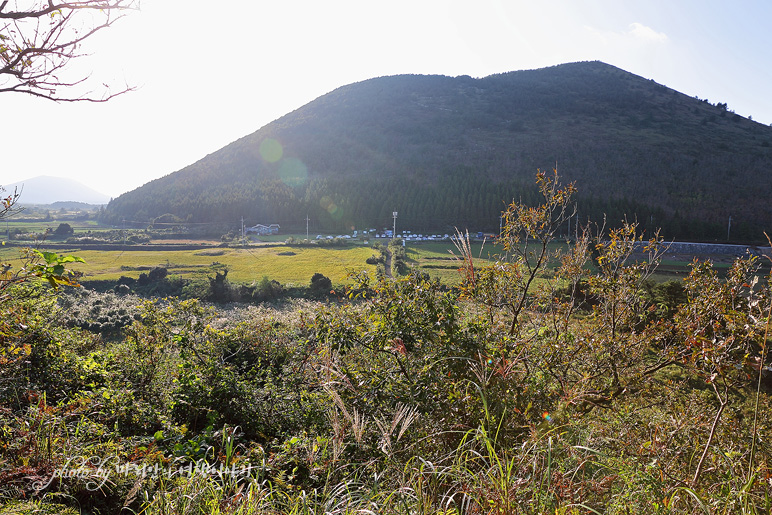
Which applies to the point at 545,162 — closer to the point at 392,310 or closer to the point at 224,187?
the point at 224,187

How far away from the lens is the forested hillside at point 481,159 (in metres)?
67.6

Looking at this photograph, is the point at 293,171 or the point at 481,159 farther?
the point at 293,171

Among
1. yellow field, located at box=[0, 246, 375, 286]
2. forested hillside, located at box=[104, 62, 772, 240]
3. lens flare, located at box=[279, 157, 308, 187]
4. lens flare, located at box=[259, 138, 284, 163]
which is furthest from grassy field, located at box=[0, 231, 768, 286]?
lens flare, located at box=[259, 138, 284, 163]

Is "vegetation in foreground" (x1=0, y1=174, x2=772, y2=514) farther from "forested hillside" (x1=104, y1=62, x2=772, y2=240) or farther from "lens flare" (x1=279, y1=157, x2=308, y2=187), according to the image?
"lens flare" (x1=279, y1=157, x2=308, y2=187)

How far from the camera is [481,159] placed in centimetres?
9838

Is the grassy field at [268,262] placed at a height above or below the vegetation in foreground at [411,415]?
below

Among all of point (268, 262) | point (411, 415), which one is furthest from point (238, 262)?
point (411, 415)

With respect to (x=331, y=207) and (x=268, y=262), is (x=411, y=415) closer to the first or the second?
(x=268, y=262)

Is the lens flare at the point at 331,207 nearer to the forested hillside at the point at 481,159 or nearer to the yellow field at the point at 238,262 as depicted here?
the forested hillside at the point at 481,159

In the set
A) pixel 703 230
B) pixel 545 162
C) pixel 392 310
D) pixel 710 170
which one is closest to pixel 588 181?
pixel 545 162

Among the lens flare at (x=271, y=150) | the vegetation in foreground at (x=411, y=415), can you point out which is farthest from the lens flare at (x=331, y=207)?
the vegetation in foreground at (x=411, y=415)

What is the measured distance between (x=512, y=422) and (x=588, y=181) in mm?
89499

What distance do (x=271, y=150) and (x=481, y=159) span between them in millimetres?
62160

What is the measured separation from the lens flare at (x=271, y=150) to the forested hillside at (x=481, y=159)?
56cm
